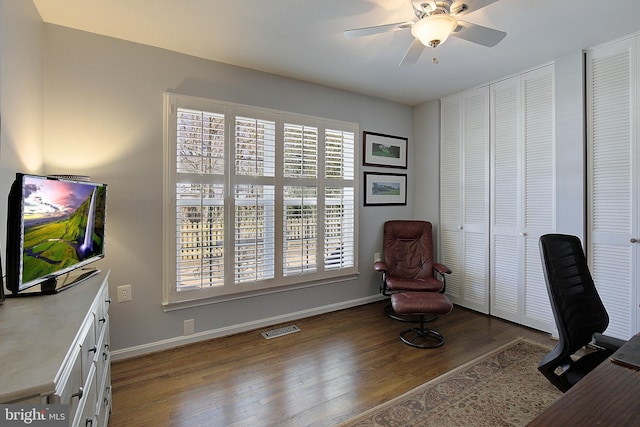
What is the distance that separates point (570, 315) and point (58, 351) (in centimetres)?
210

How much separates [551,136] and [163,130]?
3.62m

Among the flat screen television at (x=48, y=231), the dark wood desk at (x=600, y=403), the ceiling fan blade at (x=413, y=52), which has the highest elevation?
the ceiling fan blade at (x=413, y=52)

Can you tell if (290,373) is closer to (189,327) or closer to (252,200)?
(189,327)

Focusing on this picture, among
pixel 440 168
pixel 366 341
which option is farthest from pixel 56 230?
pixel 440 168

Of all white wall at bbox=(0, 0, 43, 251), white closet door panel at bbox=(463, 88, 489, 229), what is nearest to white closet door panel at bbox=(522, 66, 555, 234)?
white closet door panel at bbox=(463, 88, 489, 229)

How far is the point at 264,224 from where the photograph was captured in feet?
9.93

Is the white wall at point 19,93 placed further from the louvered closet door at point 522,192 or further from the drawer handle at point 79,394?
the louvered closet door at point 522,192

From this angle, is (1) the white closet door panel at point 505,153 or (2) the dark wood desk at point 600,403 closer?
(2) the dark wood desk at point 600,403

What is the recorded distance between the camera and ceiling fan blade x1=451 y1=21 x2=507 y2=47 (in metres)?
1.79

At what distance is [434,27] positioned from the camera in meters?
1.77

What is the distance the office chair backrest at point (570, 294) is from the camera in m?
1.46

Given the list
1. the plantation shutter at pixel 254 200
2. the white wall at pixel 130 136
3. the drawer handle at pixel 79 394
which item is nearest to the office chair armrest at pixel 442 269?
the plantation shutter at pixel 254 200

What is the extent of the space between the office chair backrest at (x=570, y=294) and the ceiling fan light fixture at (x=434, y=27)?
1319mm

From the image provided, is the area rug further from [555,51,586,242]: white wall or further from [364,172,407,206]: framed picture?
[364,172,407,206]: framed picture
